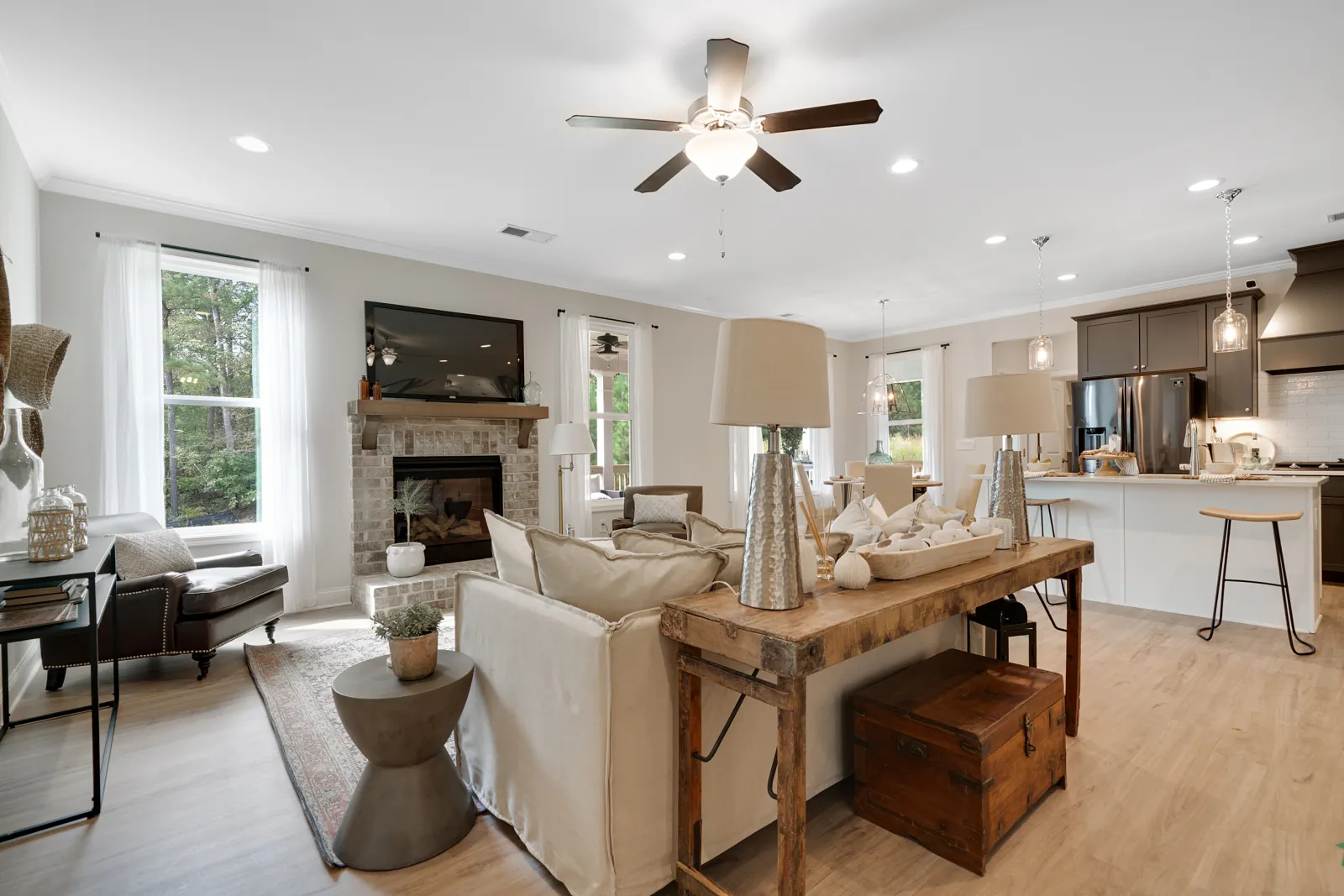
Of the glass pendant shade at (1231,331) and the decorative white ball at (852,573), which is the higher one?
the glass pendant shade at (1231,331)

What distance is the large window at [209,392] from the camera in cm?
421

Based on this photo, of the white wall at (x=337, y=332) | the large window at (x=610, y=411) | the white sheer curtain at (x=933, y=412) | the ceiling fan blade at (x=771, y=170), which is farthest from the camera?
the white sheer curtain at (x=933, y=412)

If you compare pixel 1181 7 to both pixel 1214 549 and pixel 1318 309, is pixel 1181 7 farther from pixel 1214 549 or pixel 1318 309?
pixel 1318 309

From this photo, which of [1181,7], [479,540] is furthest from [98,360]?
[1181,7]

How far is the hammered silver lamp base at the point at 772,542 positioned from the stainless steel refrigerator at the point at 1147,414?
5.87 meters

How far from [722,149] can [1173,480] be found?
4.05m

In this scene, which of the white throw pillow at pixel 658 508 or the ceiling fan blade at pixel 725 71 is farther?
the white throw pillow at pixel 658 508

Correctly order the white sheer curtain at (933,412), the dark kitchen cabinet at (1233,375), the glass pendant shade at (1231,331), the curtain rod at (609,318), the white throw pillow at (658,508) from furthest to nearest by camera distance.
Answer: the white sheer curtain at (933,412), the curtain rod at (609,318), the white throw pillow at (658,508), the dark kitchen cabinet at (1233,375), the glass pendant shade at (1231,331)

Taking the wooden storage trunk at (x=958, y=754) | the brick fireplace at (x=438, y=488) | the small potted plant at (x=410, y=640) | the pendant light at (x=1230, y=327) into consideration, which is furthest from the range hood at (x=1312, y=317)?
the small potted plant at (x=410, y=640)

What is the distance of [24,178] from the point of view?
3318mm

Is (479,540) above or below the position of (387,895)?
above

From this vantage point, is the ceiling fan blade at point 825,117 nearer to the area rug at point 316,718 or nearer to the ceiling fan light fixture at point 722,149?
the ceiling fan light fixture at point 722,149

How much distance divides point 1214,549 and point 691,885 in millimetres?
4492

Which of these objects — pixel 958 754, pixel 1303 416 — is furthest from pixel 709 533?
pixel 1303 416
